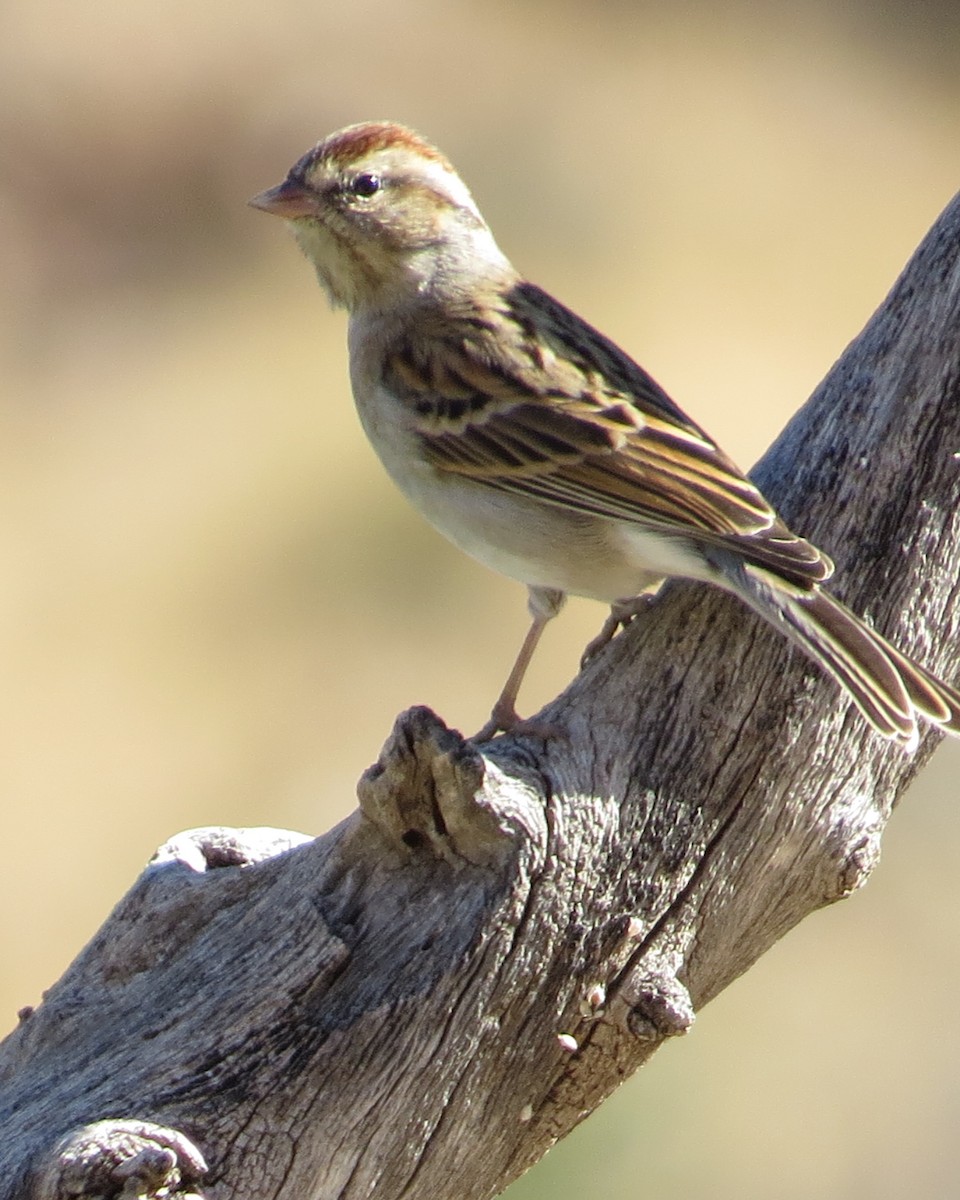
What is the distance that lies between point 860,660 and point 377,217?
71.7 inches

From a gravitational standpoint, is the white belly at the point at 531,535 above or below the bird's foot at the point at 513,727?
above

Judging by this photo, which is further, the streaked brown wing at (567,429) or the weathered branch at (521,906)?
the streaked brown wing at (567,429)

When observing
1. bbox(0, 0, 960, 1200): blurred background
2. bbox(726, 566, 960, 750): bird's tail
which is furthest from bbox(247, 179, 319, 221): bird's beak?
bbox(0, 0, 960, 1200): blurred background

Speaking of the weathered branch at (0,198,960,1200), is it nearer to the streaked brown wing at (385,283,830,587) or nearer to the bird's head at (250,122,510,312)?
the streaked brown wing at (385,283,830,587)

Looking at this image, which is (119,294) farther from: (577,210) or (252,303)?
(577,210)

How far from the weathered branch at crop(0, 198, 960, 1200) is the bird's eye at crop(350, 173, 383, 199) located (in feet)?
4.40

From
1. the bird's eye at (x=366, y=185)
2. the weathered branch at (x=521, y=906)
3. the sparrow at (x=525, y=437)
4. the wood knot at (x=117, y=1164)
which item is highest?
the bird's eye at (x=366, y=185)

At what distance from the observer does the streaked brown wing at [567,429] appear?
12.0 ft

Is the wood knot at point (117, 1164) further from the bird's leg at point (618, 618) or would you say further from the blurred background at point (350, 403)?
the blurred background at point (350, 403)

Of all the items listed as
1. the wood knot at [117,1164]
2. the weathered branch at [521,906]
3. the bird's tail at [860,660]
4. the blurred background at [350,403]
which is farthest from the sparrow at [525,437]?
the blurred background at [350,403]

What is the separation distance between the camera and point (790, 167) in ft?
37.0

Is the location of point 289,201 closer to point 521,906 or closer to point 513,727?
point 513,727

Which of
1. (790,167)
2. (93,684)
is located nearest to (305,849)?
(93,684)

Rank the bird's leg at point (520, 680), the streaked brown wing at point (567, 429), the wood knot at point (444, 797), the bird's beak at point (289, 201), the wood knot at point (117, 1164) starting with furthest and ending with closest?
1. the bird's beak at point (289, 201)
2. the bird's leg at point (520, 680)
3. the streaked brown wing at point (567, 429)
4. the wood knot at point (444, 797)
5. the wood knot at point (117, 1164)
